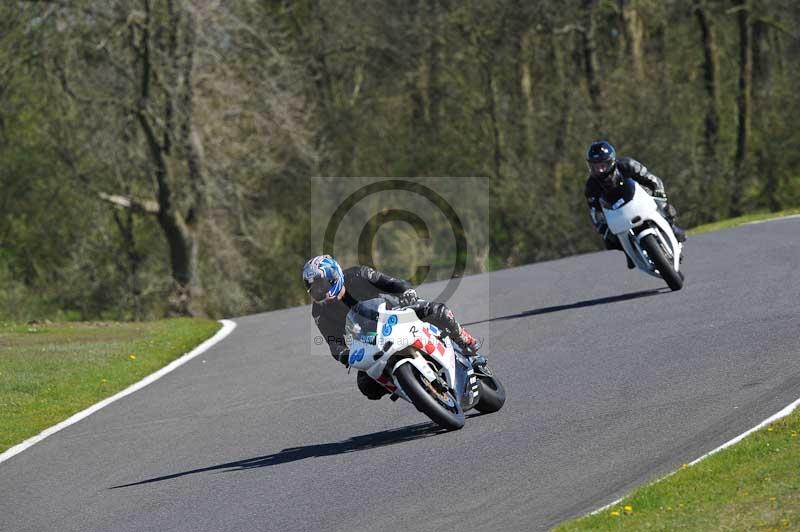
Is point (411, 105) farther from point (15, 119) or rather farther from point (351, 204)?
point (15, 119)

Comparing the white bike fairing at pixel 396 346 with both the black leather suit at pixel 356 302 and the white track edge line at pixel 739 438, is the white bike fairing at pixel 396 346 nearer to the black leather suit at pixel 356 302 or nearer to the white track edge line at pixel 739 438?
the black leather suit at pixel 356 302

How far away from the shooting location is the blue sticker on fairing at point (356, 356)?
9.73 meters

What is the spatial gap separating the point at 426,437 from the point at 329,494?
1554 millimetres

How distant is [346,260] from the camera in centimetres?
3684

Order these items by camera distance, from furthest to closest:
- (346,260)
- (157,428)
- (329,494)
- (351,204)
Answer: (351,204) < (346,260) < (157,428) < (329,494)

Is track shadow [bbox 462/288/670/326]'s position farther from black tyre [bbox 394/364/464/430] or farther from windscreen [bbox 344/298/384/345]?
windscreen [bbox 344/298/384/345]

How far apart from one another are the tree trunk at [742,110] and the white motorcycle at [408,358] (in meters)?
27.5

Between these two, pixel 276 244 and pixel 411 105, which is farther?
pixel 411 105

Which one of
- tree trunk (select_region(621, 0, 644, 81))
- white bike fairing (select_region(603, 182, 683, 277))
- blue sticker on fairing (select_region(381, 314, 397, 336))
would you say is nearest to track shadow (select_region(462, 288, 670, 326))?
white bike fairing (select_region(603, 182, 683, 277))

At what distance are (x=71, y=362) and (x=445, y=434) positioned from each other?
7582mm

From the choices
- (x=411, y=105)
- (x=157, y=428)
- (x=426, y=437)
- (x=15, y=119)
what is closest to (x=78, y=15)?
(x=15, y=119)

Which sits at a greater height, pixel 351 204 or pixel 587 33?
pixel 587 33

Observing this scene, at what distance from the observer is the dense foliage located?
111ft

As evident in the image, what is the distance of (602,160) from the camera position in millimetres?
15359
